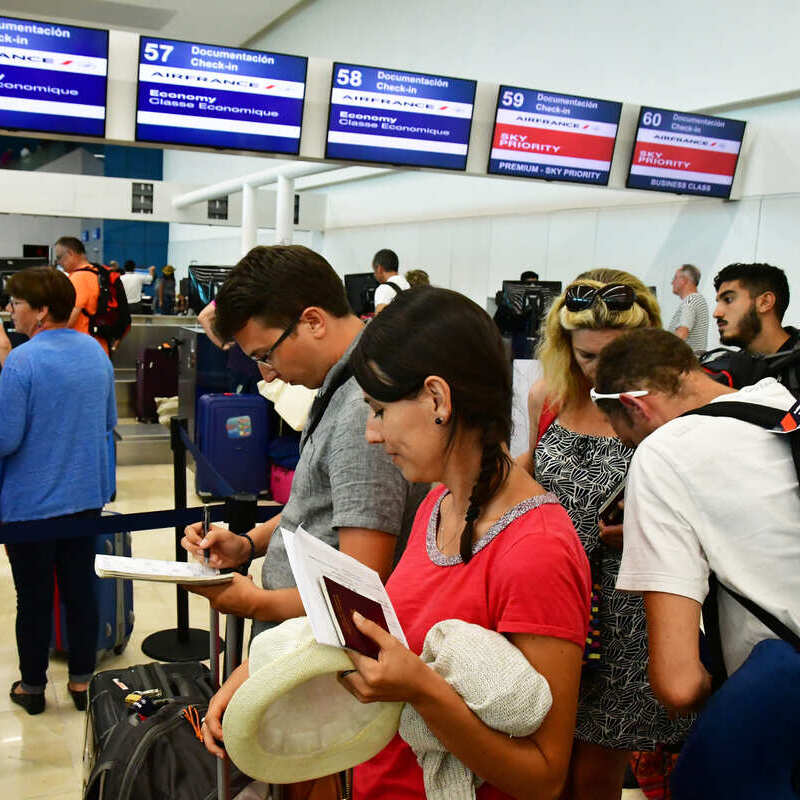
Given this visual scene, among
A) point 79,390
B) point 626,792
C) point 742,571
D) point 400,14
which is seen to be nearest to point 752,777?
point 742,571

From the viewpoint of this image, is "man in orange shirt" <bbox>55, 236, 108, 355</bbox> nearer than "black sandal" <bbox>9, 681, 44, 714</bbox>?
No

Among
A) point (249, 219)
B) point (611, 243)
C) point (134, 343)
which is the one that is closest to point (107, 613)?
point (134, 343)

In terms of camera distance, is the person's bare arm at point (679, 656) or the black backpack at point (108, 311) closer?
the person's bare arm at point (679, 656)

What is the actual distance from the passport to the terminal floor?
92.7 inches

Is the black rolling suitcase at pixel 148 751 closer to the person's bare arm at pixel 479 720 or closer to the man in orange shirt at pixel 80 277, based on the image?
the person's bare arm at pixel 479 720

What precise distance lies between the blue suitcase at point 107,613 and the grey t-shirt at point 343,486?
2508 millimetres

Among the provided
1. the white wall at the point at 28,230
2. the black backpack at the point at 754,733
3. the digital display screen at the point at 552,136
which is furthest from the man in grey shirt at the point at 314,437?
the white wall at the point at 28,230

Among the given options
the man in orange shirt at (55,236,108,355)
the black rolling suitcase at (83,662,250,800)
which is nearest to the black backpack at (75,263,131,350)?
the man in orange shirt at (55,236,108,355)

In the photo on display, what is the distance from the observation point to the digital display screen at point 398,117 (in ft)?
23.0

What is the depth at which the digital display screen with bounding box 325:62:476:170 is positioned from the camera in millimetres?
7000

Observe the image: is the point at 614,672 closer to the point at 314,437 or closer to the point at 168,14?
the point at 314,437

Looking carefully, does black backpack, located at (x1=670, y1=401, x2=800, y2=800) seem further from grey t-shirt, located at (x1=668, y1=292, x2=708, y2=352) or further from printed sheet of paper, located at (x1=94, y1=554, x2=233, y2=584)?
grey t-shirt, located at (x1=668, y1=292, x2=708, y2=352)

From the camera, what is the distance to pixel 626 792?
3068 millimetres

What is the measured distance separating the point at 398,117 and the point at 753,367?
15.2ft
